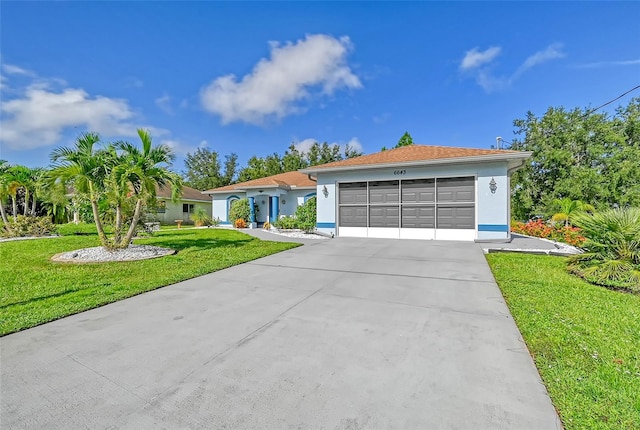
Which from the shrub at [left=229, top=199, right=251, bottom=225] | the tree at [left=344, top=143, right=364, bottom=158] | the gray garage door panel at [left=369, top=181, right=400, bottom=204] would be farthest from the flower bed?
the tree at [left=344, top=143, right=364, bottom=158]

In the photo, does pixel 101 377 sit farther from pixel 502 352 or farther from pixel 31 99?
pixel 31 99

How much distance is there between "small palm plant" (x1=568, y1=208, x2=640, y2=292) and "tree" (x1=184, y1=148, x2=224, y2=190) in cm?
4218

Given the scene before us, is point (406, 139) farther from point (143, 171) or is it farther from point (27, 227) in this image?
point (27, 227)

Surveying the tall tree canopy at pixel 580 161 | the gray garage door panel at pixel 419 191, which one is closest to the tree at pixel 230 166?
the gray garage door panel at pixel 419 191

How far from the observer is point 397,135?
25.6 meters

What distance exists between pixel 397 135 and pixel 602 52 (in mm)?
14416

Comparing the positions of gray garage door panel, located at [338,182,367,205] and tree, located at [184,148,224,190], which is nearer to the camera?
gray garage door panel, located at [338,182,367,205]

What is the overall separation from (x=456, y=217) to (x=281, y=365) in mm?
10821

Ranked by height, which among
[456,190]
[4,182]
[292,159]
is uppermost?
[292,159]

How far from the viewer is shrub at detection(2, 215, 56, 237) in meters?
13.1

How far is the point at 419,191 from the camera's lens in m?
12.1

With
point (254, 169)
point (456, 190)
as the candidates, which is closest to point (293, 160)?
point (254, 169)

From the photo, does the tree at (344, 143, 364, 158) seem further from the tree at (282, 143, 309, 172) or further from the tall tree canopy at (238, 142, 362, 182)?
the tree at (282, 143, 309, 172)

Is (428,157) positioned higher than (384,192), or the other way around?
(428,157)
